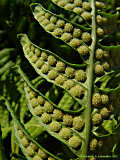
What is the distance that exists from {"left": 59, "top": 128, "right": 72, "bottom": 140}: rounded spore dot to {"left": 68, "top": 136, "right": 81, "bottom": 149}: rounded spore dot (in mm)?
15

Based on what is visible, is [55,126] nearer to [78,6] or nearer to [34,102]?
[34,102]

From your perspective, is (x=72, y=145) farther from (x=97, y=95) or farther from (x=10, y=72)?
(x=10, y=72)

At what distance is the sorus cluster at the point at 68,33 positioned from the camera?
1.00 metres

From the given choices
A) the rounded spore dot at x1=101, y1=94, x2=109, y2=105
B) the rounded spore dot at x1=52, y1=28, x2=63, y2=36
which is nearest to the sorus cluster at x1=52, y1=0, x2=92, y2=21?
the rounded spore dot at x1=52, y1=28, x2=63, y2=36

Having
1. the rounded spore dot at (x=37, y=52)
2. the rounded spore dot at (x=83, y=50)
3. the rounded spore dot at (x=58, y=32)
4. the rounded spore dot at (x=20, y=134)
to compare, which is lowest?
the rounded spore dot at (x=20, y=134)

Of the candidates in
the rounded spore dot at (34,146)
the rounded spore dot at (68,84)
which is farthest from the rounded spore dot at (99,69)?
the rounded spore dot at (34,146)

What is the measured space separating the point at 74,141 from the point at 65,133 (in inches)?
1.7

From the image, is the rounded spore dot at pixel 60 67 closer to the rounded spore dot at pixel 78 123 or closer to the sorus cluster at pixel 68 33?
the sorus cluster at pixel 68 33

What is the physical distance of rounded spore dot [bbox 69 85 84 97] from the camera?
0.97 m

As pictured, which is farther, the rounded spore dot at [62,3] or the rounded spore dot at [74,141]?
the rounded spore dot at [62,3]

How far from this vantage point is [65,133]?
37.4 inches

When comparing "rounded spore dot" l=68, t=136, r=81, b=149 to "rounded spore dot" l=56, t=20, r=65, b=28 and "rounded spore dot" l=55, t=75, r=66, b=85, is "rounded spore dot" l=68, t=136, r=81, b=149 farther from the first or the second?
"rounded spore dot" l=56, t=20, r=65, b=28

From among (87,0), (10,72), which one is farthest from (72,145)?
(10,72)

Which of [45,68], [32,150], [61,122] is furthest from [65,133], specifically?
[45,68]
